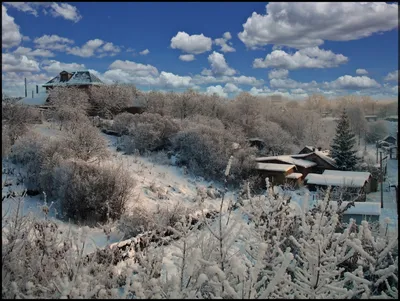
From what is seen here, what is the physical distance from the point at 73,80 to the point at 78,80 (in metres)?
0.38

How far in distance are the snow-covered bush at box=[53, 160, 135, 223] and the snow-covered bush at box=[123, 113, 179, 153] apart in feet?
31.3

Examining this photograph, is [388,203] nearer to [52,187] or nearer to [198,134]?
[198,134]

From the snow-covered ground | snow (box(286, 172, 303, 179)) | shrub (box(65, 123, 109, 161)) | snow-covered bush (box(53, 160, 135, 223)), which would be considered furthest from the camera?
snow (box(286, 172, 303, 179))

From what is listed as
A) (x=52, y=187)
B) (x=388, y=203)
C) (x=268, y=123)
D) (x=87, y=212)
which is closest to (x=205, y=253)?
(x=87, y=212)

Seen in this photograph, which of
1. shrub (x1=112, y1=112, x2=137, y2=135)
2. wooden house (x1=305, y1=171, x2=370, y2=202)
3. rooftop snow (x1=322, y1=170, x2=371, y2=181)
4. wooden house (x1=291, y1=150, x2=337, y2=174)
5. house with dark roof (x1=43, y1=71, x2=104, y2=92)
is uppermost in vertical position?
house with dark roof (x1=43, y1=71, x2=104, y2=92)

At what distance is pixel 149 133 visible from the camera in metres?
23.3

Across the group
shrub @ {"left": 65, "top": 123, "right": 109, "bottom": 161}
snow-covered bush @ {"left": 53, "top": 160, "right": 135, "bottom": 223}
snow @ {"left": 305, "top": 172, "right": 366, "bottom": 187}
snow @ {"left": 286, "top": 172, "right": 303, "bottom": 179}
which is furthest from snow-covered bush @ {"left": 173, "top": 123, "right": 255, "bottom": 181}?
snow-covered bush @ {"left": 53, "top": 160, "right": 135, "bottom": 223}

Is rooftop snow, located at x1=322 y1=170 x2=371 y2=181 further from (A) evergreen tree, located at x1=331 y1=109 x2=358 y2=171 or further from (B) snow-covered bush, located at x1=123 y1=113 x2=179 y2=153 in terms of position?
(B) snow-covered bush, located at x1=123 y1=113 x2=179 y2=153

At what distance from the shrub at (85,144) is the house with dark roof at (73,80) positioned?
11.6 metres

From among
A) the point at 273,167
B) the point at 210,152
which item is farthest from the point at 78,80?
the point at 273,167

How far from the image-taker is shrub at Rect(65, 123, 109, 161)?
15.4m

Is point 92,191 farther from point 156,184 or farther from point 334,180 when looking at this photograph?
point 334,180

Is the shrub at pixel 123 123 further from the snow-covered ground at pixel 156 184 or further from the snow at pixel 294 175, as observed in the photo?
the snow at pixel 294 175

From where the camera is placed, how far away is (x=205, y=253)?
3.58m
